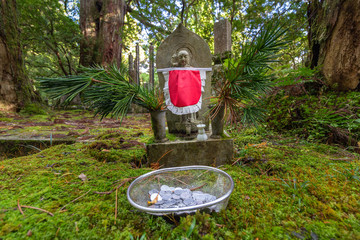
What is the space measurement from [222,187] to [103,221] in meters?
0.76

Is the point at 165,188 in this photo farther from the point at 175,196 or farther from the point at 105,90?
the point at 105,90

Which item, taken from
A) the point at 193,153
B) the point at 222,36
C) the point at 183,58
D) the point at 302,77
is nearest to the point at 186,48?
Result: the point at 183,58

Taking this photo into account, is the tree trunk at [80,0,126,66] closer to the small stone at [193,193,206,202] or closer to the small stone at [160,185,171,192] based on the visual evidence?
the small stone at [160,185,171,192]

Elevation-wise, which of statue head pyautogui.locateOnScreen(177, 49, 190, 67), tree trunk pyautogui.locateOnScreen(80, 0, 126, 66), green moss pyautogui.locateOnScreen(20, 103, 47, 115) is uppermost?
tree trunk pyautogui.locateOnScreen(80, 0, 126, 66)

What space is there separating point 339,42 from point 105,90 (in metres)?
3.48

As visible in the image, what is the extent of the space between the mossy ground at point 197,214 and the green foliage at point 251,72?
59 centimetres

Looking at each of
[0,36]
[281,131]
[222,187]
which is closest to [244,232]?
[222,187]

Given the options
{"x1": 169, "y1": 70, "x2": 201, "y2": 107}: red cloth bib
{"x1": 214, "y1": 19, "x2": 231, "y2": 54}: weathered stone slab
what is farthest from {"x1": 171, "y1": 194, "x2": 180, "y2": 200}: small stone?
{"x1": 214, "y1": 19, "x2": 231, "y2": 54}: weathered stone slab

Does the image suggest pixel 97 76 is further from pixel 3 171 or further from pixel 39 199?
pixel 3 171

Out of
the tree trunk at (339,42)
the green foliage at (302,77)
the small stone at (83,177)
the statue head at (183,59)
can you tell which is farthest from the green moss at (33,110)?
the tree trunk at (339,42)

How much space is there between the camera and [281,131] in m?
2.67

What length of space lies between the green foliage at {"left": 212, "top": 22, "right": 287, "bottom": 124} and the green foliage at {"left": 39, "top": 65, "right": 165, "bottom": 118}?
714 mm

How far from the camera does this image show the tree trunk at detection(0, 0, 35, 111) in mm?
4000

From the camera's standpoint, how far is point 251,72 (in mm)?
1365
